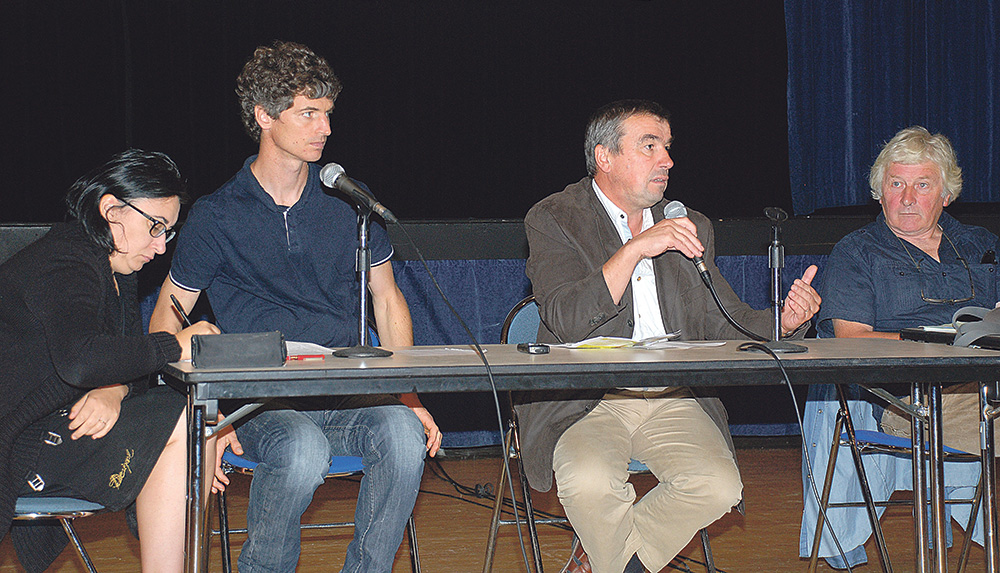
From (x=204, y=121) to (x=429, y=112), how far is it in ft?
3.84

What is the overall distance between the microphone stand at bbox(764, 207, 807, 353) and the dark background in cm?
320

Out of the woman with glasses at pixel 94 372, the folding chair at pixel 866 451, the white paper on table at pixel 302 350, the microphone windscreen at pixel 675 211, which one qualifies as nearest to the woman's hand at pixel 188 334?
the woman with glasses at pixel 94 372

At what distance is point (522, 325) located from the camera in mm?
2398

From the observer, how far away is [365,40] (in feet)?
16.5

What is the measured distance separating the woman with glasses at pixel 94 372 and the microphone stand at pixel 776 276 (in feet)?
3.55

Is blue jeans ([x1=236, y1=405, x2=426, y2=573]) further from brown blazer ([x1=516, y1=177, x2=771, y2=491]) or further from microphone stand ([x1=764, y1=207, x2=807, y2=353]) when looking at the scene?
microphone stand ([x1=764, y1=207, x2=807, y2=353])

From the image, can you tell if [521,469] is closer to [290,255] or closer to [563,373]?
[563,373]

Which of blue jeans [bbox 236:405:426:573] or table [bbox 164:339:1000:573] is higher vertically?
table [bbox 164:339:1000:573]

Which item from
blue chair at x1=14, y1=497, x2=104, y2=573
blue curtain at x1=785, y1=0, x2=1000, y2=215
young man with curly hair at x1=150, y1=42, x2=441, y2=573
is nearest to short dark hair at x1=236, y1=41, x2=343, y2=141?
young man with curly hair at x1=150, y1=42, x2=441, y2=573

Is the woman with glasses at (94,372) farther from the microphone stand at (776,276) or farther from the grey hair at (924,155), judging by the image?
the grey hair at (924,155)

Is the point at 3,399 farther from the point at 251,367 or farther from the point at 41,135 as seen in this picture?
the point at 41,135

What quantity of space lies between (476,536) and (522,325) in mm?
865

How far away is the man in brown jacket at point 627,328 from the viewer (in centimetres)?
195

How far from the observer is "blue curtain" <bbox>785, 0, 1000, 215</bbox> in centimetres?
450
